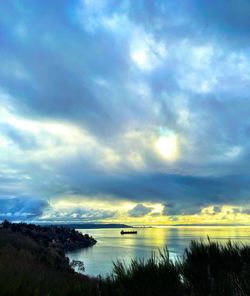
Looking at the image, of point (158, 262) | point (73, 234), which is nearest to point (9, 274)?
point (158, 262)

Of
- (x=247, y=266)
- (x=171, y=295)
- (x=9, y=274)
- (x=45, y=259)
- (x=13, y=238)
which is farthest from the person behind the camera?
(x=13, y=238)

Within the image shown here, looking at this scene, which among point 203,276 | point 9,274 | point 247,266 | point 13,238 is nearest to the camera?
point 9,274

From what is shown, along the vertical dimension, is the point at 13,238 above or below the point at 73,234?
below

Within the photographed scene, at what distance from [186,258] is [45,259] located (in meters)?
11.2

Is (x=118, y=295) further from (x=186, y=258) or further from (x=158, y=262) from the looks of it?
(x=186, y=258)

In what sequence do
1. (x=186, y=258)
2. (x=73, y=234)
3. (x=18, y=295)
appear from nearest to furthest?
(x=18, y=295) → (x=186, y=258) → (x=73, y=234)

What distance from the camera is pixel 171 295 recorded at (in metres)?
8.46

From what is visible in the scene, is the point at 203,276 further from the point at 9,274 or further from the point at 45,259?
the point at 45,259

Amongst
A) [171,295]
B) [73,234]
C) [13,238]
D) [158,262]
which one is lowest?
[171,295]

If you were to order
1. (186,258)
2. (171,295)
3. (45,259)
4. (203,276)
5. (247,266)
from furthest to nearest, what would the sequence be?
1. (45,259)
2. (186,258)
3. (247,266)
4. (203,276)
5. (171,295)

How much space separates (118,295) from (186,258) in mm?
3830

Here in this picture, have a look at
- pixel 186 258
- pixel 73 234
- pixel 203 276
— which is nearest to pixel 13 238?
pixel 186 258

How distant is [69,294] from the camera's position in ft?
28.2

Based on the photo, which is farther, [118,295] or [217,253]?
[217,253]
